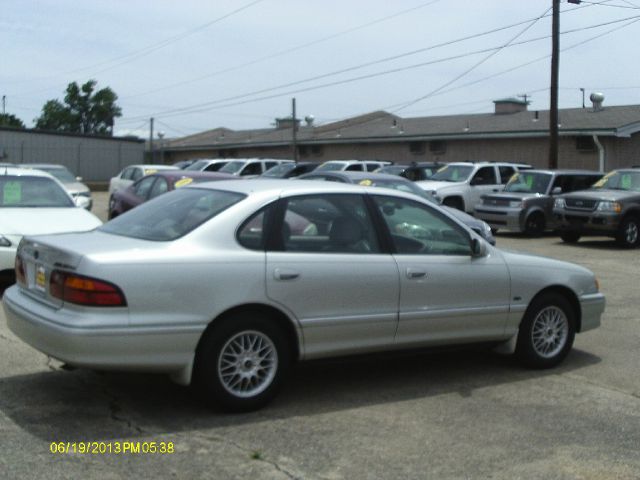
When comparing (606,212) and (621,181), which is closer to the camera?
(606,212)

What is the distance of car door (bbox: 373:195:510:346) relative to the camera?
6328 millimetres

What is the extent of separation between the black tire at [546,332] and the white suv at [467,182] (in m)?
14.3

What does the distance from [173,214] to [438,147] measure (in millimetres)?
29949

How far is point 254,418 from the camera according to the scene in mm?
5633

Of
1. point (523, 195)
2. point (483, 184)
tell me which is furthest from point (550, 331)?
point (483, 184)

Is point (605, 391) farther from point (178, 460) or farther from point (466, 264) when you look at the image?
point (178, 460)

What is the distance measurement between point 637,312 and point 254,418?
6028 mm

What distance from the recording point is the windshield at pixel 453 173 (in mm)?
22875

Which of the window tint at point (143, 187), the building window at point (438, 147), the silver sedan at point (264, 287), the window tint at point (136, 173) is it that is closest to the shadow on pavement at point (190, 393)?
the silver sedan at point (264, 287)

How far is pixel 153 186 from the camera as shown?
16078 millimetres

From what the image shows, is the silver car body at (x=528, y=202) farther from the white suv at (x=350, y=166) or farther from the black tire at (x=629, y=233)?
the white suv at (x=350, y=166)

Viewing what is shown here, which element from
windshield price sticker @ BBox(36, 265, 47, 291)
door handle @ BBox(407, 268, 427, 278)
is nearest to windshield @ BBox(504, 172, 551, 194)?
door handle @ BBox(407, 268, 427, 278)

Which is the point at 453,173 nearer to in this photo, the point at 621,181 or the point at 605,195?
the point at 621,181

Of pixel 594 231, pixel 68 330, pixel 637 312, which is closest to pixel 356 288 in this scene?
pixel 68 330
